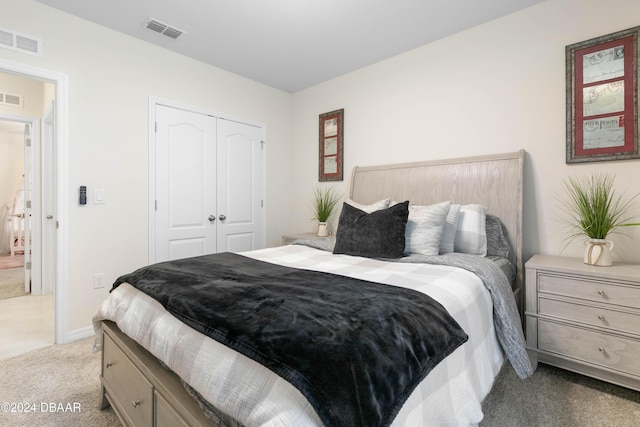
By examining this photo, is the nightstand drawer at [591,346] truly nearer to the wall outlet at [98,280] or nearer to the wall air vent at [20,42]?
the wall outlet at [98,280]

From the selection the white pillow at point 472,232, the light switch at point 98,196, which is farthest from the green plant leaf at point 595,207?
the light switch at point 98,196

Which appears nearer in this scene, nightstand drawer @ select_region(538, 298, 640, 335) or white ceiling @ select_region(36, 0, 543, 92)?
nightstand drawer @ select_region(538, 298, 640, 335)

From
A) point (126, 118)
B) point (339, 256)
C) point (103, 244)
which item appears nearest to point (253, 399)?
point (339, 256)

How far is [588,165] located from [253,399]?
261 centimetres

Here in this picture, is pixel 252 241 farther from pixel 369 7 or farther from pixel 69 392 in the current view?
pixel 369 7

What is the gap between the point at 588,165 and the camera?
219cm

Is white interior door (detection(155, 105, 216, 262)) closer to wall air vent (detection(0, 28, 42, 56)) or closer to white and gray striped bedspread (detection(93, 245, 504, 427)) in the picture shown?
wall air vent (detection(0, 28, 42, 56))

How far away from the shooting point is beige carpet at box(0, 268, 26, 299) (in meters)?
3.73

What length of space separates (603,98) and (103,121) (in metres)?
3.86

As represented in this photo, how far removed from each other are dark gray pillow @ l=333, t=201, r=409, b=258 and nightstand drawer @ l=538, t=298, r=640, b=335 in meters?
0.96

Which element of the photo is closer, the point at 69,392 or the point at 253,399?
the point at 253,399

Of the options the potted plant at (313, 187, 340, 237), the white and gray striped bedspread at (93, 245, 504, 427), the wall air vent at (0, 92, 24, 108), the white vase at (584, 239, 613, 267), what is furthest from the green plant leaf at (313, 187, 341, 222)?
the wall air vent at (0, 92, 24, 108)

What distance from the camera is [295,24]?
8.67 ft

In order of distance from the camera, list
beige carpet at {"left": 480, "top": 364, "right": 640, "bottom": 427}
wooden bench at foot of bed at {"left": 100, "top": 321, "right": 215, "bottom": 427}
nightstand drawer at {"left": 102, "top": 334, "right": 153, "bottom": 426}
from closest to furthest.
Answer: wooden bench at foot of bed at {"left": 100, "top": 321, "right": 215, "bottom": 427} < nightstand drawer at {"left": 102, "top": 334, "right": 153, "bottom": 426} < beige carpet at {"left": 480, "top": 364, "right": 640, "bottom": 427}
